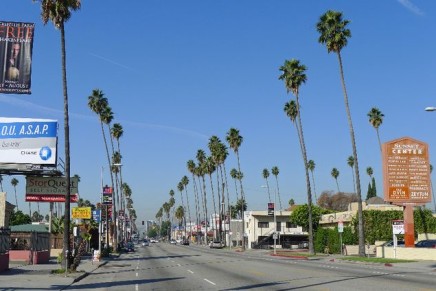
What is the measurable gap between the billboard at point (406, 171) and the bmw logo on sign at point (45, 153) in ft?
86.4

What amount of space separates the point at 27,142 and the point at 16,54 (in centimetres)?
1624

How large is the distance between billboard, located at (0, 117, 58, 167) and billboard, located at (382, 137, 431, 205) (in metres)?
26.2

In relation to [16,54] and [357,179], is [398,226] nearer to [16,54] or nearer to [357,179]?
[357,179]

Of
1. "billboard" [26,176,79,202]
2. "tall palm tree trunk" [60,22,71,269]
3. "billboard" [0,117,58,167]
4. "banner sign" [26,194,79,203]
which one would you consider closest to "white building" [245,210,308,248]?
"banner sign" [26,194,79,203]

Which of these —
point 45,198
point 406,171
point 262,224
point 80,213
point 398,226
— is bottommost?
point 262,224

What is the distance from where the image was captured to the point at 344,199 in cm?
16275

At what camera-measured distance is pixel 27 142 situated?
1523 inches

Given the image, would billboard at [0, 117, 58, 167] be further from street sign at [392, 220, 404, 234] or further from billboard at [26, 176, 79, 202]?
street sign at [392, 220, 404, 234]

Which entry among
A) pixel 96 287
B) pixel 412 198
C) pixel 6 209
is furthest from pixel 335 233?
pixel 96 287

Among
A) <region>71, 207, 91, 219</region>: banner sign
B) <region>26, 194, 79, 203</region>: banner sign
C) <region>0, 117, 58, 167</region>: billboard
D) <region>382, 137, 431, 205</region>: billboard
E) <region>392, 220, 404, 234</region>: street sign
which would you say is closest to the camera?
<region>0, 117, 58, 167</region>: billboard

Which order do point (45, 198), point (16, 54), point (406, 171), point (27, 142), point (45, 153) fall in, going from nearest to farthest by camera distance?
point (16, 54) < point (45, 153) < point (27, 142) < point (45, 198) < point (406, 171)

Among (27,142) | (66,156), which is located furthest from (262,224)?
(66,156)

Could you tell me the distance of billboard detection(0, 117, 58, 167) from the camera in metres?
38.3

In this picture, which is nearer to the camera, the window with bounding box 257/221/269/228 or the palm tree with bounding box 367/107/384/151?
the palm tree with bounding box 367/107/384/151
